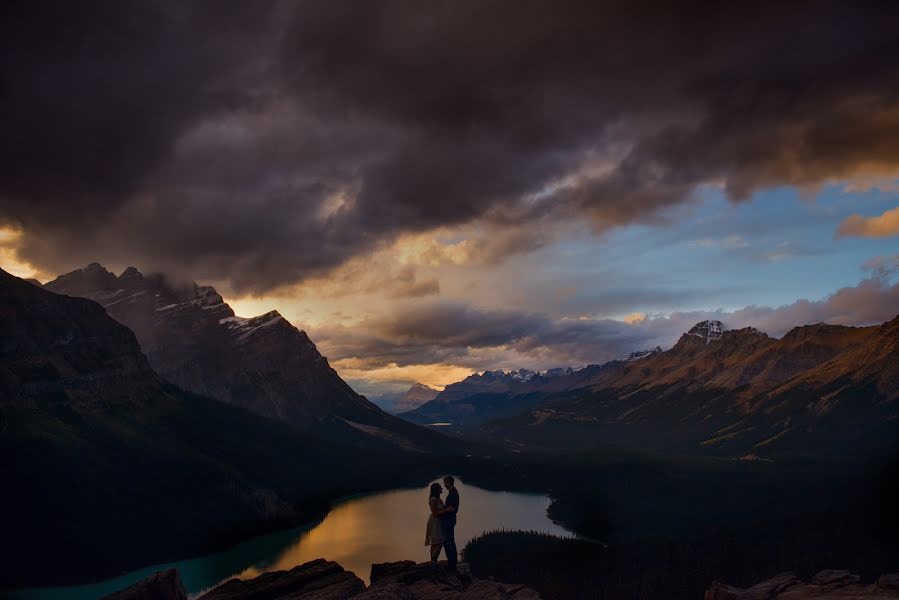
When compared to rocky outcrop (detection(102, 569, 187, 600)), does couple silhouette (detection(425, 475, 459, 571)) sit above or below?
above

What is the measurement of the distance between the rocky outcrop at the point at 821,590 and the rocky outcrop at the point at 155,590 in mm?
44740

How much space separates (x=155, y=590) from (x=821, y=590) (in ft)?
169

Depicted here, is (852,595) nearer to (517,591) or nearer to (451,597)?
(517,591)

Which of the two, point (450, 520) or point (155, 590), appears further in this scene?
point (155, 590)

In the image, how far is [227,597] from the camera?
1804 inches

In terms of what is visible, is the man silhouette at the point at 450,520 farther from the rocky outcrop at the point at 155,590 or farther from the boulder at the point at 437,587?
the rocky outcrop at the point at 155,590

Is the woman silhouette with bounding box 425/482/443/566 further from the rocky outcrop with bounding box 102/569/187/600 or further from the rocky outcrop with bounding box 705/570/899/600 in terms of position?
the rocky outcrop with bounding box 102/569/187/600

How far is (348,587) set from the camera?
44906 mm

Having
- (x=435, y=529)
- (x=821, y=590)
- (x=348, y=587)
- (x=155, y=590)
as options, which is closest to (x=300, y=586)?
(x=348, y=587)

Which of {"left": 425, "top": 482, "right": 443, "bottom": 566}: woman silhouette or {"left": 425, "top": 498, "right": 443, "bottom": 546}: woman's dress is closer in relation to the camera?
{"left": 425, "top": 482, "right": 443, "bottom": 566}: woman silhouette

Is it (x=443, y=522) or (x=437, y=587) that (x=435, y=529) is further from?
(x=437, y=587)

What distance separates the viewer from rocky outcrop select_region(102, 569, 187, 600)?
49719 mm

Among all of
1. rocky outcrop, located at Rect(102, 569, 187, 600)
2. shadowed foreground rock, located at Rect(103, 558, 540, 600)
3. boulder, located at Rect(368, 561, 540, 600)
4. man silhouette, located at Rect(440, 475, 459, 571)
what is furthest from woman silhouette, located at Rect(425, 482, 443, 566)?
rocky outcrop, located at Rect(102, 569, 187, 600)

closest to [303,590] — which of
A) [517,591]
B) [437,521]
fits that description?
[437,521]
